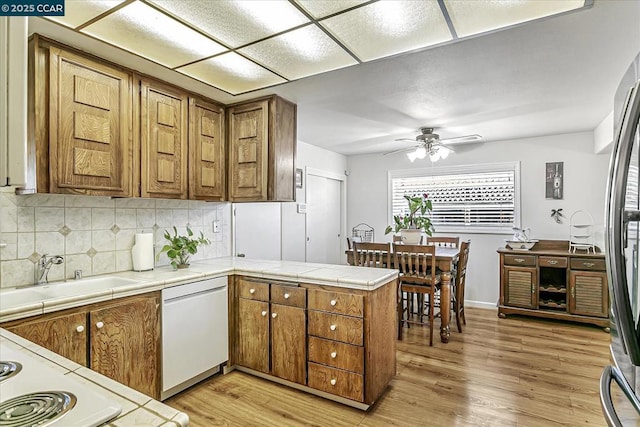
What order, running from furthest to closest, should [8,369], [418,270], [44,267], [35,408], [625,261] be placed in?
[418,270]
[44,267]
[625,261]
[8,369]
[35,408]

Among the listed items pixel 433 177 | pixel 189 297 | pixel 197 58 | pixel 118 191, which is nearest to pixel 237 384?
pixel 189 297

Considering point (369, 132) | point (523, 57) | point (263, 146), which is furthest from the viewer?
point (369, 132)

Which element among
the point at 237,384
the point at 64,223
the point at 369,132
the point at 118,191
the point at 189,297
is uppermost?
the point at 369,132

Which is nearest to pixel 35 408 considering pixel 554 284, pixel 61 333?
pixel 61 333

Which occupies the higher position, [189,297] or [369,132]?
[369,132]

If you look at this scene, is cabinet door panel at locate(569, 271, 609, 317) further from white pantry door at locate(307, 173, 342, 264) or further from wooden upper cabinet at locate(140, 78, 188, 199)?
wooden upper cabinet at locate(140, 78, 188, 199)

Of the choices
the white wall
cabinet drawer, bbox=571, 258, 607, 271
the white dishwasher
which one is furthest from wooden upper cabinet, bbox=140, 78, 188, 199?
cabinet drawer, bbox=571, 258, 607, 271

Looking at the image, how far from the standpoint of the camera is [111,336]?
6.81ft

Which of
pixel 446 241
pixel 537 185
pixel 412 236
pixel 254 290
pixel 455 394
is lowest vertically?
pixel 455 394

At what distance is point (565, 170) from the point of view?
448 cm

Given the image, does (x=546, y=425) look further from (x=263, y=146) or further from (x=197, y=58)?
(x=197, y=58)

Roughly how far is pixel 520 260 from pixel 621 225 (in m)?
3.78

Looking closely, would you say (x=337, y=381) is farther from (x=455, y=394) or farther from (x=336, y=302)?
(x=455, y=394)

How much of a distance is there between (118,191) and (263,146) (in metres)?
1.22
